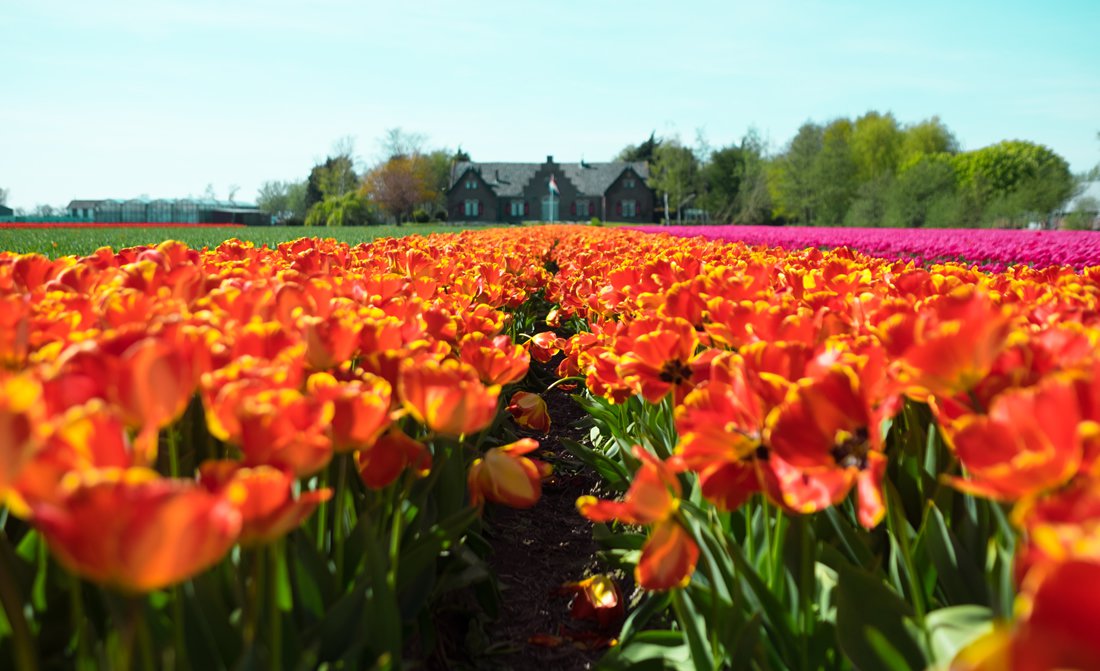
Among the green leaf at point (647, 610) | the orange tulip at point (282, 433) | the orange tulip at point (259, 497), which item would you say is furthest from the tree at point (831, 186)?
the orange tulip at point (259, 497)

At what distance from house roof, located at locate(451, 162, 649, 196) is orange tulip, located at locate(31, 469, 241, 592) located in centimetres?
7528

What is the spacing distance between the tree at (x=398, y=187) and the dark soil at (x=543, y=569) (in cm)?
6738

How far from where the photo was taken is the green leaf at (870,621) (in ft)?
3.87

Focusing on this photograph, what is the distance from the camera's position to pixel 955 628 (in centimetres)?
109

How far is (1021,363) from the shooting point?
1077mm

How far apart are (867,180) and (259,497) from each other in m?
76.8

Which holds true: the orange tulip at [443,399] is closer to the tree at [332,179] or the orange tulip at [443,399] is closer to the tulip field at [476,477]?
the tulip field at [476,477]

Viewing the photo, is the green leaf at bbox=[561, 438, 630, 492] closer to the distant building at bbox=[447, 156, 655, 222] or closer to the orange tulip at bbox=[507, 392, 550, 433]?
the orange tulip at bbox=[507, 392, 550, 433]

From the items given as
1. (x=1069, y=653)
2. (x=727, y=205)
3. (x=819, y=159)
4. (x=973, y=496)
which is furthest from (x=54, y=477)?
(x=727, y=205)

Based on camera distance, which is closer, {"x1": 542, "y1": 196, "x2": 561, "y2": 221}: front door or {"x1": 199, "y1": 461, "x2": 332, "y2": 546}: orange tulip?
{"x1": 199, "y1": 461, "x2": 332, "y2": 546}: orange tulip

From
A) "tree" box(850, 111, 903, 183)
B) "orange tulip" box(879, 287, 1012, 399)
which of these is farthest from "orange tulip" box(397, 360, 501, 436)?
"tree" box(850, 111, 903, 183)

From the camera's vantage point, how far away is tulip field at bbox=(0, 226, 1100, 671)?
0.71 metres

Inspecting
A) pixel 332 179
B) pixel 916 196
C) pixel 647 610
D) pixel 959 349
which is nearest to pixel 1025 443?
pixel 959 349

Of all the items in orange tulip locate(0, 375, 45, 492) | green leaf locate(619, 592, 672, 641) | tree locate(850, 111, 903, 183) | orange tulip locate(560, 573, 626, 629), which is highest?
tree locate(850, 111, 903, 183)
